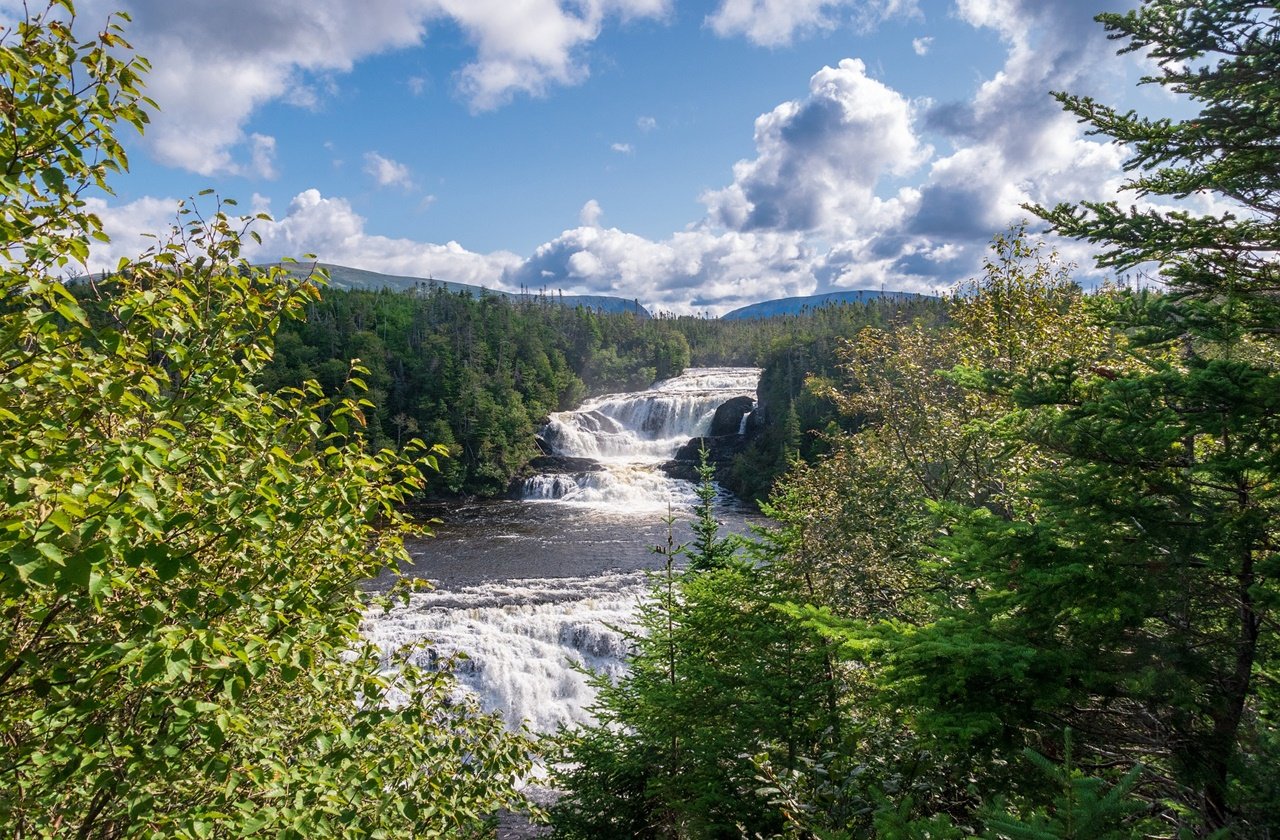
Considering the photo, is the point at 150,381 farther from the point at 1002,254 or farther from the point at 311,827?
the point at 1002,254

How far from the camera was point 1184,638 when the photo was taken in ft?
14.1

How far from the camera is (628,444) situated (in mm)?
63438

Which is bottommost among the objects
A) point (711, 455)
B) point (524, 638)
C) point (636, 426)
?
point (524, 638)

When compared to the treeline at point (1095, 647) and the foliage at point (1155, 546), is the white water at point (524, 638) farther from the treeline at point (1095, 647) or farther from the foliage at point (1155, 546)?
the foliage at point (1155, 546)

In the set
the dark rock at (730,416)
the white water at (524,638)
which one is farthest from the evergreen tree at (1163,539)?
the dark rock at (730,416)

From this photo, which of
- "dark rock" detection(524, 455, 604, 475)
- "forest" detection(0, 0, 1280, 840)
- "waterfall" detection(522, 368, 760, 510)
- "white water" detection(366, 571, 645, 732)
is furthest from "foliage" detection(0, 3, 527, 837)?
"dark rock" detection(524, 455, 604, 475)

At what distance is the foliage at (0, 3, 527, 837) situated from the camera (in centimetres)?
278

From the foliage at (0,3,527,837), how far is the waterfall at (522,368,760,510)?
4093 cm

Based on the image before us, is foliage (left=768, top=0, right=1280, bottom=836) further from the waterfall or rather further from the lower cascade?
the waterfall

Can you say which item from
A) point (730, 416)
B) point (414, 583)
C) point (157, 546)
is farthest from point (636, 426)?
point (157, 546)

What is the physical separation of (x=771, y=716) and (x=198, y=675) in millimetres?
5370

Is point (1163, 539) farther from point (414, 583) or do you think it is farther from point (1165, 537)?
point (414, 583)

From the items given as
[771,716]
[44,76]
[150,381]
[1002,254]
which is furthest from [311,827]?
[1002,254]

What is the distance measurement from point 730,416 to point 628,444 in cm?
1031
